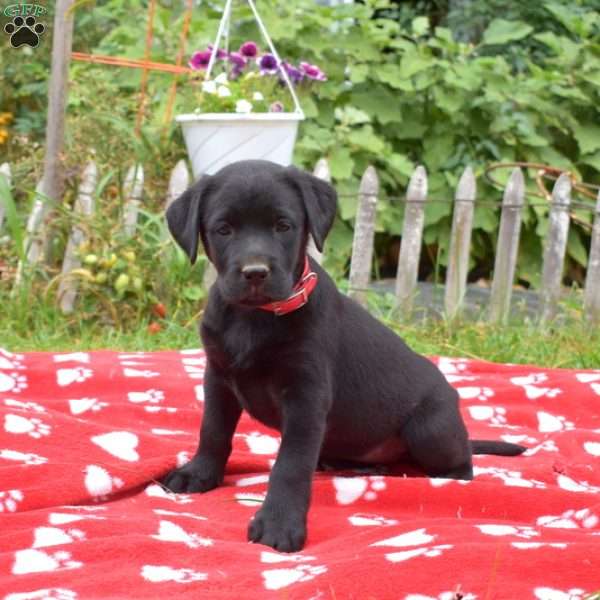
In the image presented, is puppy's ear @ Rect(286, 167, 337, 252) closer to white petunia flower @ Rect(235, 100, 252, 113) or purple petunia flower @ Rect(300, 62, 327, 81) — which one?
white petunia flower @ Rect(235, 100, 252, 113)

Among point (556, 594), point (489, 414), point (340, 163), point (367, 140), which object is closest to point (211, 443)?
point (556, 594)

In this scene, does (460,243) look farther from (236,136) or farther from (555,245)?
(236,136)

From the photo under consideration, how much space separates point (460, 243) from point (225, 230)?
3.42 meters

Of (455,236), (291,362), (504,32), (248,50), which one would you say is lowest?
(455,236)

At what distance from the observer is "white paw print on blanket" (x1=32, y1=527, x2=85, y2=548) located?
8.91ft

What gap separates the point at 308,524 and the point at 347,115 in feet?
15.0

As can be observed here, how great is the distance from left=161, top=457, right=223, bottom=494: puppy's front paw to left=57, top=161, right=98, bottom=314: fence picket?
2.70 meters

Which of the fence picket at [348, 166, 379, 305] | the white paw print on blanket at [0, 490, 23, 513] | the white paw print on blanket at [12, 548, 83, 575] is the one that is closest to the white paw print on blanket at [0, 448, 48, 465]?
the white paw print on blanket at [0, 490, 23, 513]

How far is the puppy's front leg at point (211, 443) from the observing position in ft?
10.6

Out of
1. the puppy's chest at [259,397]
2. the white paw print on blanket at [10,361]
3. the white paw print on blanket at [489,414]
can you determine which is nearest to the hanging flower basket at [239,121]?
the white paw print on blanket at [10,361]

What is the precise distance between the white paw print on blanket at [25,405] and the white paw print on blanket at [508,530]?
1.66 metres

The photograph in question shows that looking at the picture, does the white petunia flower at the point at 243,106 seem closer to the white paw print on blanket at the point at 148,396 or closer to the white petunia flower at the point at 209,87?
the white petunia flower at the point at 209,87

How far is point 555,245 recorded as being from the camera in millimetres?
6152

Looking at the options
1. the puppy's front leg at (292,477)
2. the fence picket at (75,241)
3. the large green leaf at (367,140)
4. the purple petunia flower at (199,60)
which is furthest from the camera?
the large green leaf at (367,140)
